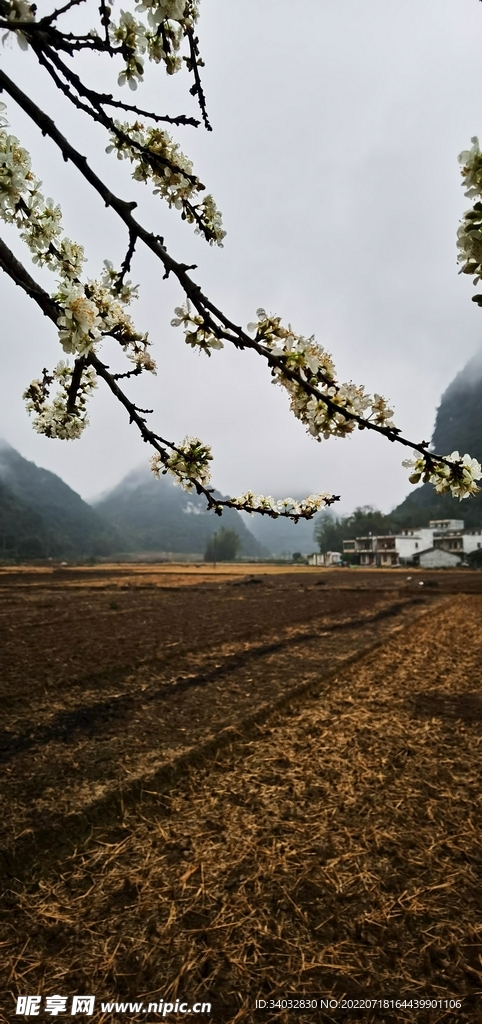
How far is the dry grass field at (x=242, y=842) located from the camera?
189 centimetres

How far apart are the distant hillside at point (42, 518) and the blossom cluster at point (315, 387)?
6624 cm

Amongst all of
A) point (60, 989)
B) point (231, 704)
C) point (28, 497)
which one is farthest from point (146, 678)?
point (28, 497)

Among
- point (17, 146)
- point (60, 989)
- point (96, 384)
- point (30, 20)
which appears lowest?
point (60, 989)

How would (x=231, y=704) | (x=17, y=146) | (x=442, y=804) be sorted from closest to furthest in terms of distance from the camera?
(x=17, y=146) → (x=442, y=804) → (x=231, y=704)

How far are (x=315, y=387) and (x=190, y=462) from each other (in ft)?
3.77

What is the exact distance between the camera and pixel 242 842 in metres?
2.73

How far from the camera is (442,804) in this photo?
3178mm

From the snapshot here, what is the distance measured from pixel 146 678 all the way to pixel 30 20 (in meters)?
6.03

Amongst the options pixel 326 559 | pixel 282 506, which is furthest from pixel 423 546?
pixel 282 506

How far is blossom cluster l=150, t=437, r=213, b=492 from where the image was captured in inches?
105

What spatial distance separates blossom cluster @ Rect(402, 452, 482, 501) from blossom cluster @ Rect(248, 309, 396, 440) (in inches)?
10.5

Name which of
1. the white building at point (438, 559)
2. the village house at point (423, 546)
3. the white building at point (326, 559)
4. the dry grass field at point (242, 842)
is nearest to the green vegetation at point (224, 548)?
the white building at point (326, 559)

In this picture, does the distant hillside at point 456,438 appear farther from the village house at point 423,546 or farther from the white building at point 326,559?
the white building at point 326,559

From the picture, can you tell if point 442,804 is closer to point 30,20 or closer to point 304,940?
point 304,940
